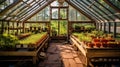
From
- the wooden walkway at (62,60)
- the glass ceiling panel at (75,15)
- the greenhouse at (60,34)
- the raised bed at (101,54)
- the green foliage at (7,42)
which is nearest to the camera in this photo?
the raised bed at (101,54)

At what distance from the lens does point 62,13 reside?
60.5 feet

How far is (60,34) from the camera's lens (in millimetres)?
18438

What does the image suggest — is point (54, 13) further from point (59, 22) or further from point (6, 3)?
point (6, 3)

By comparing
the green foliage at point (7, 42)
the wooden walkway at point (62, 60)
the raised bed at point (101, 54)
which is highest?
the green foliage at point (7, 42)

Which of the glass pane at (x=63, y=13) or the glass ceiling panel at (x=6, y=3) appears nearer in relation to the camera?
the glass ceiling panel at (x=6, y=3)

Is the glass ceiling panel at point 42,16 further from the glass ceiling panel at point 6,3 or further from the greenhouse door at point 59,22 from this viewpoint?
the glass ceiling panel at point 6,3

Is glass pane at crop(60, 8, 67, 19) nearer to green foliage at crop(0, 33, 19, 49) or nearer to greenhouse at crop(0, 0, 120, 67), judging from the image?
greenhouse at crop(0, 0, 120, 67)

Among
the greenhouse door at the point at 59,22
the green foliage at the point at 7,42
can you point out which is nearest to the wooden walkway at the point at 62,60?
the green foliage at the point at 7,42

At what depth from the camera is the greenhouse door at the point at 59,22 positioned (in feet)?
59.8

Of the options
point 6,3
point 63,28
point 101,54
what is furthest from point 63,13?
point 101,54

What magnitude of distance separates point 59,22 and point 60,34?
109 centimetres

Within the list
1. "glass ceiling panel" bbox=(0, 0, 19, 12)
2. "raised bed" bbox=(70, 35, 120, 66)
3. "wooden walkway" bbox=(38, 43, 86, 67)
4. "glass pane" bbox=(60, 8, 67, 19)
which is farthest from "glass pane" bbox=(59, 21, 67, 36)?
"raised bed" bbox=(70, 35, 120, 66)

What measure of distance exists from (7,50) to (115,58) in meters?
3.68

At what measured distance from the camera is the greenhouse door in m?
18.2
